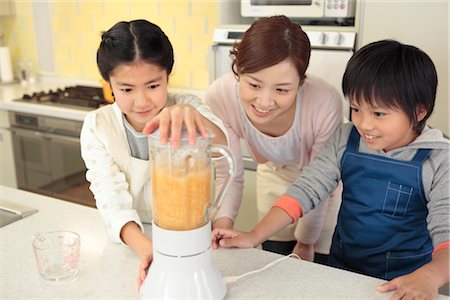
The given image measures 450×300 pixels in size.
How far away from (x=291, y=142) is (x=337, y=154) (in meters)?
0.24

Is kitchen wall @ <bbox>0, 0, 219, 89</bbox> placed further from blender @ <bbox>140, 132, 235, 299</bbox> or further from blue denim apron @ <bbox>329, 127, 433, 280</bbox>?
blender @ <bbox>140, 132, 235, 299</bbox>

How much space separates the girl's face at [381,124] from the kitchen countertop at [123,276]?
327 mm

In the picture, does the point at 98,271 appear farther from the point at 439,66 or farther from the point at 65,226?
the point at 439,66

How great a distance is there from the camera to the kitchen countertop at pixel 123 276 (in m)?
0.84

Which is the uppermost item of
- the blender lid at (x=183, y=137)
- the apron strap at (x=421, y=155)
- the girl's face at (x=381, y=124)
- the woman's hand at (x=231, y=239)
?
the blender lid at (x=183, y=137)

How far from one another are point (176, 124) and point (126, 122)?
401 mm

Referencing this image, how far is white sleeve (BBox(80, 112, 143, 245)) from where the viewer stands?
3.27 ft

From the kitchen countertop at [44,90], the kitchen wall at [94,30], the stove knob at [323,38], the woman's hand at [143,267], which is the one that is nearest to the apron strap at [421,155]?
the woman's hand at [143,267]

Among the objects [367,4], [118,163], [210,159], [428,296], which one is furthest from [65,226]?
[367,4]

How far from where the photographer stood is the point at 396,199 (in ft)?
3.58

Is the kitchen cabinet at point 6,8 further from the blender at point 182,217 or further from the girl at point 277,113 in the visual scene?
the blender at point 182,217

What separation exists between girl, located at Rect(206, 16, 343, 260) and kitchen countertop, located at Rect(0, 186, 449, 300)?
0.85ft

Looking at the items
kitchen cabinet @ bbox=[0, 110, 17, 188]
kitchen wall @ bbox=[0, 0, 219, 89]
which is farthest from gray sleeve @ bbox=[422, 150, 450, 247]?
kitchen cabinet @ bbox=[0, 110, 17, 188]

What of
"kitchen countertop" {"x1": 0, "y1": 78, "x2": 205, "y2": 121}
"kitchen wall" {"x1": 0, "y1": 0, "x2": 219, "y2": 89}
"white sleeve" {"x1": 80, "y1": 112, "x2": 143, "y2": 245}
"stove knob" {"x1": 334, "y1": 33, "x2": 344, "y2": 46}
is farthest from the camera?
"kitchen wall" {"x1": 0, "y1": 0, "x2": 219, "y2": 89}
